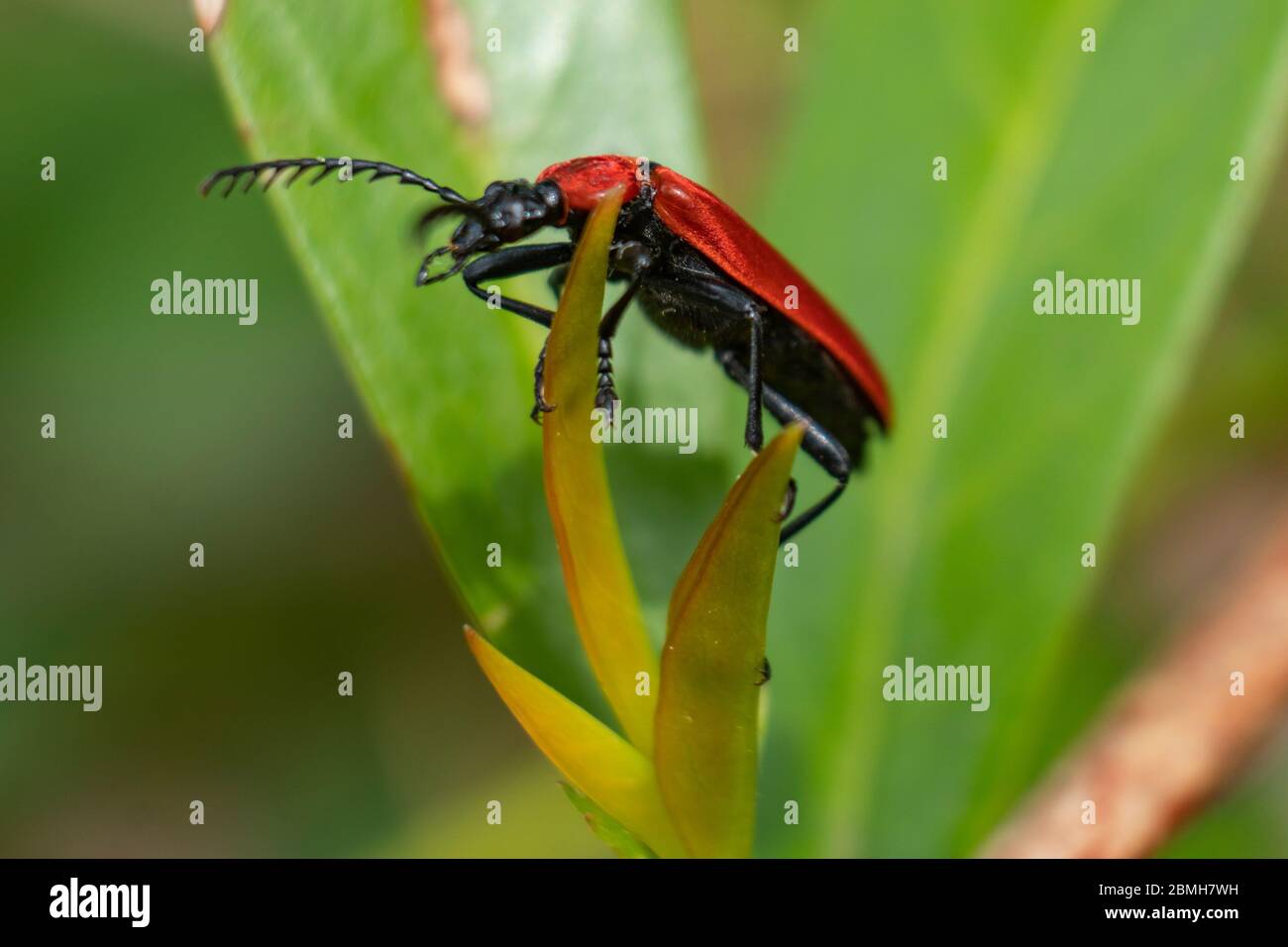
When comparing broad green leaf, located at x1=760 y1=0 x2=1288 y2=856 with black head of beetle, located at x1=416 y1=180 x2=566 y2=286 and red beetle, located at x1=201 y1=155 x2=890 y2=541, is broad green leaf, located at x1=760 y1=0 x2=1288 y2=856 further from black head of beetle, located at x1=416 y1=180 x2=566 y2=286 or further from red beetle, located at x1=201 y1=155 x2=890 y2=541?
black head of beetle, located at x1=416 y1=180 x2=566 y2=286

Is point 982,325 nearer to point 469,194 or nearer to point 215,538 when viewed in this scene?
point 469,194

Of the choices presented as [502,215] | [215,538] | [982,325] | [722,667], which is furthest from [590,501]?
[215,538]

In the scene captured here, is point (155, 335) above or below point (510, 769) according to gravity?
above

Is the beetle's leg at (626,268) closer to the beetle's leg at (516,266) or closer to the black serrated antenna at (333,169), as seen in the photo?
the beetle's leg at (516,266)

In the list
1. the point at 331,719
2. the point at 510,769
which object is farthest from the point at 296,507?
the point at 510,769

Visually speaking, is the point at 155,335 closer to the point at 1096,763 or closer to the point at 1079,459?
the point at 1079,459
